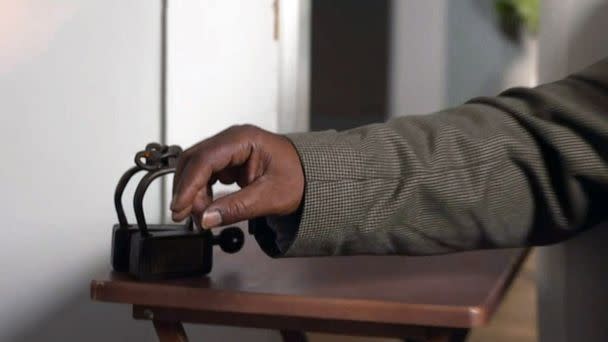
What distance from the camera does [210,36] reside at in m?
1.20

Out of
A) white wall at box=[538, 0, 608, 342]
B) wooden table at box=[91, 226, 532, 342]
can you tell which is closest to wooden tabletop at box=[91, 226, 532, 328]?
wooden table at box=[91, 226, 532, 342]

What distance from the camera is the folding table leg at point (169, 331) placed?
0.56 metres

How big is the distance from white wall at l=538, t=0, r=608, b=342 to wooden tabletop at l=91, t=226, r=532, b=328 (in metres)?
0.16

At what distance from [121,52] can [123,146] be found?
5.6 inches

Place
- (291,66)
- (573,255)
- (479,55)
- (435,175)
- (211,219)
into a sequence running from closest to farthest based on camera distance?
(211,219), (435,175), (573,255), (291,66), (479,55)

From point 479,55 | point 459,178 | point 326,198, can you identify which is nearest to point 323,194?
point 326,198

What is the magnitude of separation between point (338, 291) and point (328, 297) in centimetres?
2

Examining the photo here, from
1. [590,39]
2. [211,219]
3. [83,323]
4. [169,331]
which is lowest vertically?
[83,323]

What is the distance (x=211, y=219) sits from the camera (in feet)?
1.59

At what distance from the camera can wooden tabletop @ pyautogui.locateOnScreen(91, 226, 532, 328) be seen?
47cm

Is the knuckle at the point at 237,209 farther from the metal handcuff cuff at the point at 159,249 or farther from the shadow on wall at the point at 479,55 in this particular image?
the shadow on wall at the point at 479,55

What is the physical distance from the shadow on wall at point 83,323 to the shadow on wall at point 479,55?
5.50ft

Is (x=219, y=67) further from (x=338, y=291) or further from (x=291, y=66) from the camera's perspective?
(x=338, y=291)

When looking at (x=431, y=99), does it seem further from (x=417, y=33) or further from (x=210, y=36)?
(x=210, y=36)
